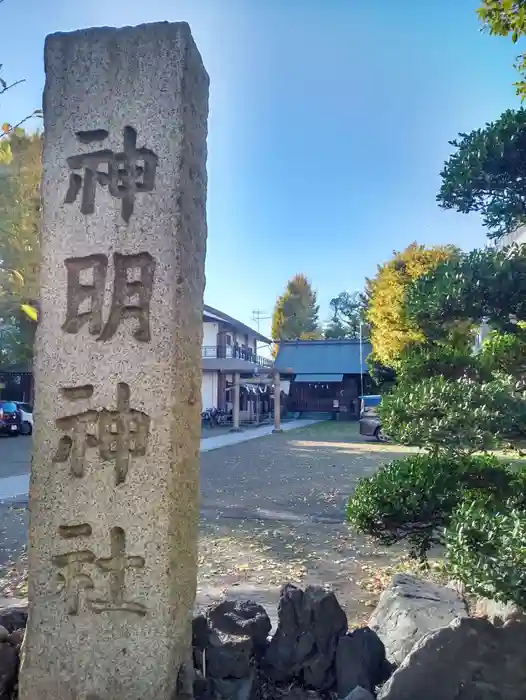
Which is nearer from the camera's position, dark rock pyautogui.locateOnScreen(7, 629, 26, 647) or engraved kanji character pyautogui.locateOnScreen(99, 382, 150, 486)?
engraved kanji character pyautogui.locateOnScreen(99, 382, 150, 486)

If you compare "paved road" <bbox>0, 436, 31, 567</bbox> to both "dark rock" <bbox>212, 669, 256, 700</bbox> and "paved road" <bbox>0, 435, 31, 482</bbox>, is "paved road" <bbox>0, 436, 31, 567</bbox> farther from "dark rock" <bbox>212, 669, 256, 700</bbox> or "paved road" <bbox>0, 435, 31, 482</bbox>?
"dark rock" <bbox>212, 669, 256, 700</bbox>

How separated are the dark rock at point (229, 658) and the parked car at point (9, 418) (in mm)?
19904

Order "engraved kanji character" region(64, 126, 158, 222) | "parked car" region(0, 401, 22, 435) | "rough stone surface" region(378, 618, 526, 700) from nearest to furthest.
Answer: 1. "rough stone surface" region(378, 618, 526, 700)
2. "engraved kanji character" region(64, 126, 158, 222)
3. "parked car" region(0, 401, 22, 435)

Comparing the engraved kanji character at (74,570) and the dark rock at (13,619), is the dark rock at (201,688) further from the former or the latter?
the dark rock at (13,619)

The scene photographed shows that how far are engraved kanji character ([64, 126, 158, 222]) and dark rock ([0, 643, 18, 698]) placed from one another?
7.28ft

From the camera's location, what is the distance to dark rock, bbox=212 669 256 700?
109 inches

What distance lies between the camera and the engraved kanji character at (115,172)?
2820 millimetres

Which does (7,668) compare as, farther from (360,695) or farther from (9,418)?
(9,418)

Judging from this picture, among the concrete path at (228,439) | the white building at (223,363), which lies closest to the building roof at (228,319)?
the white building at (223,363)

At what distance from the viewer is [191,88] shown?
2.89 meters

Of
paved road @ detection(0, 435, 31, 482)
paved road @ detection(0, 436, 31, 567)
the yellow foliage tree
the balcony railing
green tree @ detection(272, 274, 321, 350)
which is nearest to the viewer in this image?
paved road @ detection(0, 436, 31, 567)

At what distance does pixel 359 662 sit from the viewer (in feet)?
9.57

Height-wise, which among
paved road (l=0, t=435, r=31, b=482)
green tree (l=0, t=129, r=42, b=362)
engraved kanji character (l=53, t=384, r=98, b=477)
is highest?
green tree (l=0, t=129, r=42, b=362)

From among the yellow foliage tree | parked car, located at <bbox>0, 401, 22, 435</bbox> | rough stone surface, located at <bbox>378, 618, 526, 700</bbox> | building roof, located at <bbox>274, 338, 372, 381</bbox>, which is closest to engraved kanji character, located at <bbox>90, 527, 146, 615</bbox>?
rough stone surface, located at <bbox>378, 618, 526, 700</bbox>
